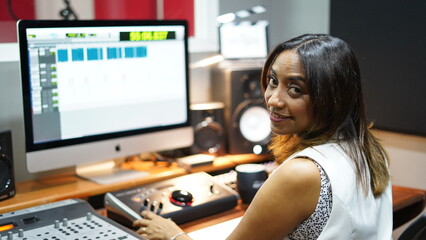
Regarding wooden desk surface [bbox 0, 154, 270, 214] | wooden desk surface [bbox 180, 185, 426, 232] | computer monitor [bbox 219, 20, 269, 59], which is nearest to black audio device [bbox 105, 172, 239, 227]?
wooden desk surface [bbox 180, 185, 426, 232]

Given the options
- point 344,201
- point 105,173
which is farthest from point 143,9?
point 344,201

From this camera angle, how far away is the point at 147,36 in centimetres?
197

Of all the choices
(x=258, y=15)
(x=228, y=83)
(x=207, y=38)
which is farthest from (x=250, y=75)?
(x=258, y=15)

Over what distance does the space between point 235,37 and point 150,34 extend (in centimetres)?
53

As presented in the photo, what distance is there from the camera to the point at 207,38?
8.36 ft

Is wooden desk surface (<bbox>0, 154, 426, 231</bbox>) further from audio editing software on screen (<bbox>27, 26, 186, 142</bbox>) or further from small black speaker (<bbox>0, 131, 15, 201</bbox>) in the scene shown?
audio editing software on screen (<bbox>27, 26, 186, 142</bbox>)

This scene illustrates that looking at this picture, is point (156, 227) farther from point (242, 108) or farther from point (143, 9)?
point (143, 9)

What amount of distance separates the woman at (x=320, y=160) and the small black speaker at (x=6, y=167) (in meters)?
0.79

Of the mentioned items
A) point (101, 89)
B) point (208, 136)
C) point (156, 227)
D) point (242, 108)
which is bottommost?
point (156, 227)

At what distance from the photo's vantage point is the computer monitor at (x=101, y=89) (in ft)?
5.73

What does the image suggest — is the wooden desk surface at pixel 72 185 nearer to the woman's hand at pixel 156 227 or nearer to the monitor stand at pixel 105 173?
the monitor stand at pixel 105 173

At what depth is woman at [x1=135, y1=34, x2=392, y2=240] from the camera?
126 centimetres

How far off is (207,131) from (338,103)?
101 cm

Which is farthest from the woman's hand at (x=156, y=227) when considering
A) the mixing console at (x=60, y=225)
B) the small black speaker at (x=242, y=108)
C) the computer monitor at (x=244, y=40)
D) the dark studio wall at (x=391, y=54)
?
the dark studio wall at (x=391, y=54)
